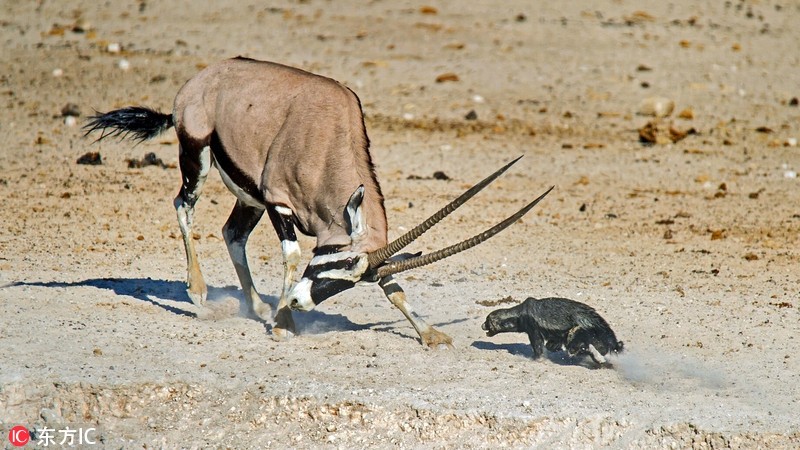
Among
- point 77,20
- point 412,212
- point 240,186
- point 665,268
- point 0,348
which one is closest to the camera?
point 0,348

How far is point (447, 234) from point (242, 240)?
2700mm

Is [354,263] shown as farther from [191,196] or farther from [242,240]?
[191,196]

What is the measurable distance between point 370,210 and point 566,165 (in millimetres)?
6586

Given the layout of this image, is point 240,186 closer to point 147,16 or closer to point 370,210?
point 370,210

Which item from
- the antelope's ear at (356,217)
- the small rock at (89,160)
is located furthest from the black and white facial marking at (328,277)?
the small rock at (89,160)

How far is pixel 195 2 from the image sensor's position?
70.1ft

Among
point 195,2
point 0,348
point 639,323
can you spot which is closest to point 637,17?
point 195,2

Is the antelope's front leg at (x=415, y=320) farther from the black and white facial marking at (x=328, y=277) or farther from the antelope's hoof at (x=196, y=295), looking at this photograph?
the antelope's hoof at (x=196, y=295)

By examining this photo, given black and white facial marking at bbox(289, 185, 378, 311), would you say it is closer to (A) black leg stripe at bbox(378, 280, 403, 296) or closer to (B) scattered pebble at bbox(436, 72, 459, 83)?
(A) black leg stripe at bbox(378, 280, 403, 296)

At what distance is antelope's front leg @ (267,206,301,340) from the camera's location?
7562 mm

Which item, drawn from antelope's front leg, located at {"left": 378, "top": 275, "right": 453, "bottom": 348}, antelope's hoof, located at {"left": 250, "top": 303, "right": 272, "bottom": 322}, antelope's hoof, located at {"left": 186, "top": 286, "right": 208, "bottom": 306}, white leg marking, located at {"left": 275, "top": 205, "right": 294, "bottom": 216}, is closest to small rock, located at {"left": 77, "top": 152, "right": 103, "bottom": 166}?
antelope's hoof, located at {"left": 186, "top": 286, "right": 208, "bottom": 306}

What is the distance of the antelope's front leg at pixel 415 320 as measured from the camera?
→ 296 inches

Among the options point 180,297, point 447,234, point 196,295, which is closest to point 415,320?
point 196,295

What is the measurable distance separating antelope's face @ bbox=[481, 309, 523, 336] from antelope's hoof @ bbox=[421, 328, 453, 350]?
10.7 inches
